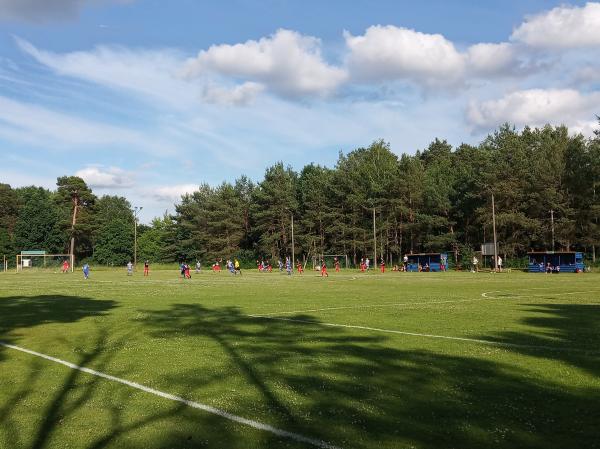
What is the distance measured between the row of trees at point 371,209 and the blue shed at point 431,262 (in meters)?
7.18

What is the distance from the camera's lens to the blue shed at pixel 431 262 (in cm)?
6912

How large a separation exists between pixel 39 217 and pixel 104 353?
11630 centimetres

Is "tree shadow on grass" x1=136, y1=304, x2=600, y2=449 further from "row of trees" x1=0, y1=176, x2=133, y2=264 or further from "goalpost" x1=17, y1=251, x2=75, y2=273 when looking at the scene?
"row of trees" x1=0, y1=176, x2=133, y2=264

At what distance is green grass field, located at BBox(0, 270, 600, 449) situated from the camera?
6098 millimetres

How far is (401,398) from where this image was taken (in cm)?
750

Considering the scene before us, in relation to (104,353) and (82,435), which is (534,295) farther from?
(82,435)

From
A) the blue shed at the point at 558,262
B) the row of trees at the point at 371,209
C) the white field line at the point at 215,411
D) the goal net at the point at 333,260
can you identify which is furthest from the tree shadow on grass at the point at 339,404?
the goal net at the point at 333,260

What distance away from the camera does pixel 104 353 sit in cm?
1134

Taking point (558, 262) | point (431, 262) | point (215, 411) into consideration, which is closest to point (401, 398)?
point (215, 411)

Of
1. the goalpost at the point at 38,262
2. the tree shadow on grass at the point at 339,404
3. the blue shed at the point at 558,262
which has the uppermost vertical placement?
the goalpost at the point at 38,262

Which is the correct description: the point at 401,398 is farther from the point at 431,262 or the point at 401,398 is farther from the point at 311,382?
the point at 431,262

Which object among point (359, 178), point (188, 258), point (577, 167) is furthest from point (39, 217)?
point (577, 167)

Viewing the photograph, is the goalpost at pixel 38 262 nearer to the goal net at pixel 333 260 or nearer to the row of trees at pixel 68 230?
the row of trees at pixel 68 230

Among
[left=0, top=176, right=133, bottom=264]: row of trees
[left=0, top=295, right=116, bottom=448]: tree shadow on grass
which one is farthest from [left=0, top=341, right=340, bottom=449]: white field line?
[left=0, top=176, right=133, bottom=264]: row of trees
